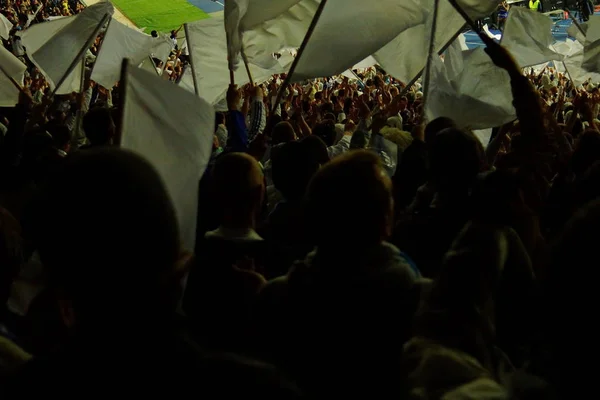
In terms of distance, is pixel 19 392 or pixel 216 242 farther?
pixel 216 242

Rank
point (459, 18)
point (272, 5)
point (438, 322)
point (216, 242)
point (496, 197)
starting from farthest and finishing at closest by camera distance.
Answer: point (459, 18), point (272, 5), point (216, 242), point (496, 197), point (438, 322)

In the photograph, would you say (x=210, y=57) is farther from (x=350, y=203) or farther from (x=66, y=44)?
(x=350, y=203)

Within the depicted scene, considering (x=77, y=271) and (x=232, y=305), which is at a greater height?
(x=77, y=271)

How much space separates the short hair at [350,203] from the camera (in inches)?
65.4

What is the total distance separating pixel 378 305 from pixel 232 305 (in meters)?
0.64

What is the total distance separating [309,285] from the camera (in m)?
1.67

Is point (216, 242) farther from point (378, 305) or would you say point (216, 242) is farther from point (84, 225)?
point (84, 225)

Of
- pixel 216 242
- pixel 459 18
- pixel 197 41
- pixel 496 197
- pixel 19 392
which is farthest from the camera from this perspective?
pixel 197 41

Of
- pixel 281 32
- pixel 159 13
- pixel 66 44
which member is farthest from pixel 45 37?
pixel 159 13

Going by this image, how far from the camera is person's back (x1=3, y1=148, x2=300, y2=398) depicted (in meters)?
1.09

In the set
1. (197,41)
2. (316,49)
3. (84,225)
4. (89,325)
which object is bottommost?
(197,41)

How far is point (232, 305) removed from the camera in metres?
2.12

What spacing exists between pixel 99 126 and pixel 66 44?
3.09 meters

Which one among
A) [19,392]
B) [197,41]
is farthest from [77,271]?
[197,41]
